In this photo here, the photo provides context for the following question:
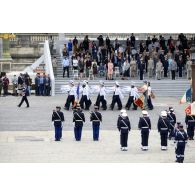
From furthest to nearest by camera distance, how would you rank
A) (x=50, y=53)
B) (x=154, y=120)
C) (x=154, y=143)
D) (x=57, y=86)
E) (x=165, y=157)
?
1. (x=50, y=53)
2. (x=57, y=86)
3. (x=154, y=120)
4. (x=154, y=143)
5. (x=165, y=157)

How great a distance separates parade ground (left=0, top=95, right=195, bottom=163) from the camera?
2758 centimetres

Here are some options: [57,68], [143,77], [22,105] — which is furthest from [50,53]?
[22,105]

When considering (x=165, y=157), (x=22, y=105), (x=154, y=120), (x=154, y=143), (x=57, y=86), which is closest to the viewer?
(x=165, y=157)

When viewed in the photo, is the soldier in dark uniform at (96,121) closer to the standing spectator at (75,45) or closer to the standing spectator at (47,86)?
the standing spectator at (47,86)

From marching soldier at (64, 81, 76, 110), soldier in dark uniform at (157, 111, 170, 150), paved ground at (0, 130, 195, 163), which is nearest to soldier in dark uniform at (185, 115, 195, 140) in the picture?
paved ground at (0, 130, 195, 163)

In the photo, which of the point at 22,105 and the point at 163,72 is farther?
the point at 163,72

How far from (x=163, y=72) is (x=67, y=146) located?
47.1 ft

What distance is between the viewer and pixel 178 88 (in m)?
41.5

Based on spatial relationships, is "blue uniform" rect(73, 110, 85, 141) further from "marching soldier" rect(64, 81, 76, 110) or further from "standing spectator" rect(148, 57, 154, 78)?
"standing spectator" rect(148, 57, 154, 78)

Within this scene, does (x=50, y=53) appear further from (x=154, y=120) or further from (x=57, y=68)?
(x=154, y=120)

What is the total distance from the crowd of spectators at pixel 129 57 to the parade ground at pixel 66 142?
448 centimetres

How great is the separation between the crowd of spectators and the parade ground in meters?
4.48

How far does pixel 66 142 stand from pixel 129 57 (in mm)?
13359

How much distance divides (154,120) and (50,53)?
39.0 ft
